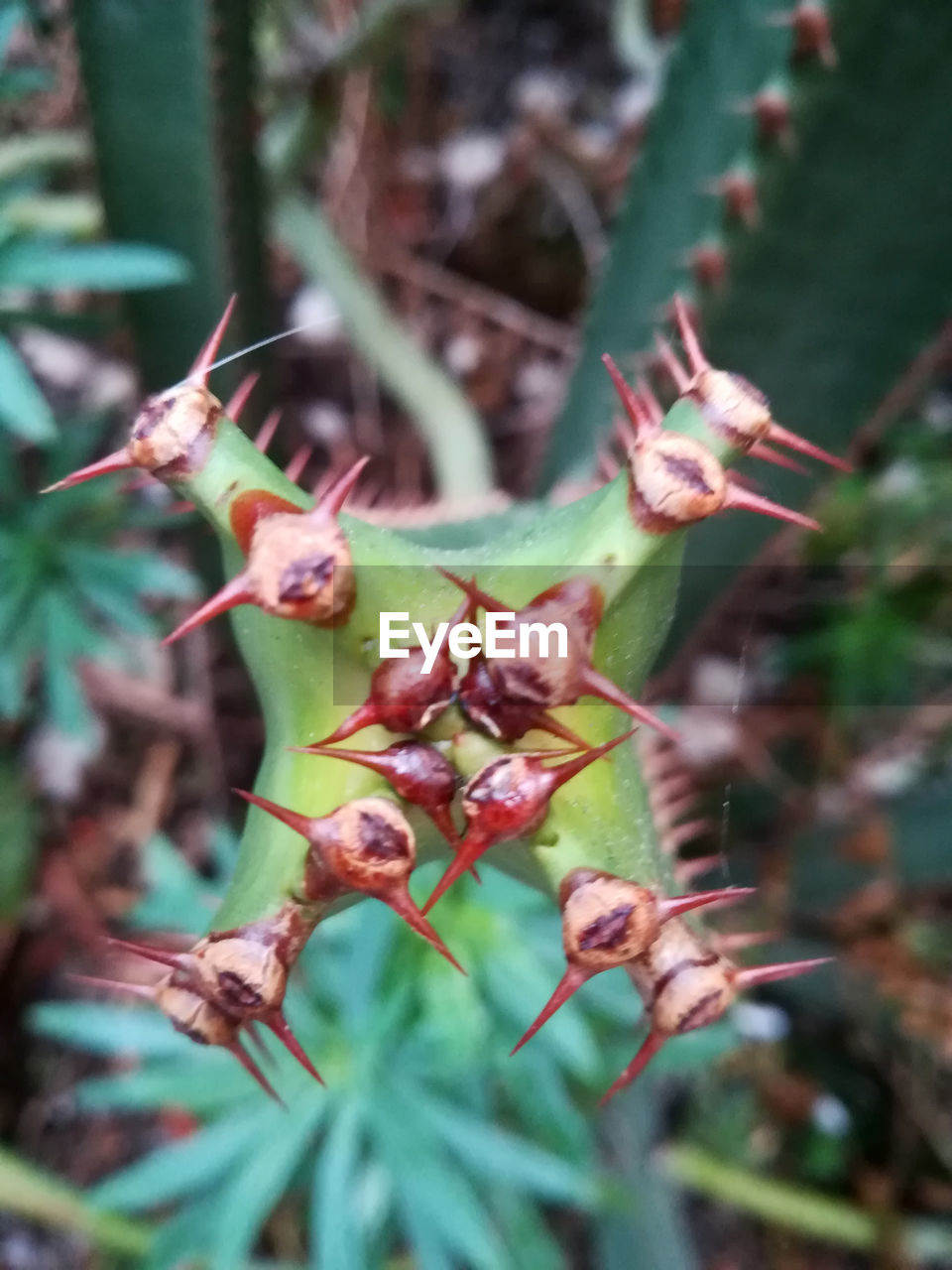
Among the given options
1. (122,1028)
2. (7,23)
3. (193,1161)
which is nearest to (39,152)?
(7,23)

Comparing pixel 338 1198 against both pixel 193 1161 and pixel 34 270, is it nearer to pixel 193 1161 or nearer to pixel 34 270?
pixel 193 1161

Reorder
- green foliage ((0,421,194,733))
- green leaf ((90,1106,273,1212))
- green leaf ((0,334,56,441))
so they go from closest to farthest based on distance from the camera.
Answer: green leaf ((0,334,56,441)), green leaf ((90,1106,273,1212)), green foliage ((0,421,194,733))

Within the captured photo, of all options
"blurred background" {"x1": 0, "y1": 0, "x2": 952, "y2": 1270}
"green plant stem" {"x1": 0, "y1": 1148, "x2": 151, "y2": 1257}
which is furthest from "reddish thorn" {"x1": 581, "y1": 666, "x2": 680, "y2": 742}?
"green plant stem" {"x1": 0, "y1": 1148, "x2": 151, "y2": 1257}

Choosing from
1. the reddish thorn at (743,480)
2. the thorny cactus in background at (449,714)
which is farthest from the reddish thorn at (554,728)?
the reddish thorn at (743,480)

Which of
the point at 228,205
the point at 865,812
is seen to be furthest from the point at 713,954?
the point at 865,812

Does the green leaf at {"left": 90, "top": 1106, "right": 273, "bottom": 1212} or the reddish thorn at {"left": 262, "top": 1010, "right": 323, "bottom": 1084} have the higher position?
the reddish thorn at {"left": 262, "top": 1010, "right": 323, "bottom": 1084}

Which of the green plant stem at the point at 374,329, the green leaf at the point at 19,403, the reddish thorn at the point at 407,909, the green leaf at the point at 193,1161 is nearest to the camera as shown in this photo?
the reddish thorn at the point at 407,909

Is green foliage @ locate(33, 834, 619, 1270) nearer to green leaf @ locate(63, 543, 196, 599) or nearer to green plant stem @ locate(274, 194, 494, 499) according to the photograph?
green leaf @ locate(63, 543, 196, 599)

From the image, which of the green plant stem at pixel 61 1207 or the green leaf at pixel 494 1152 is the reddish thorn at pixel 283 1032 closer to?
the green leaf at pixel 494 1152

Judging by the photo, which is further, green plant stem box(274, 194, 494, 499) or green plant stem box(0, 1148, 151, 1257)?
green plant stem box(274, 194, 494, 499)
